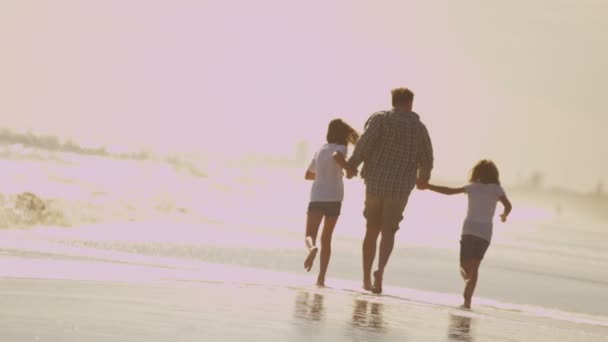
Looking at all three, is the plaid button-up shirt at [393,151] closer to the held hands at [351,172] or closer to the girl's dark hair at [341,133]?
the held hands at [351,172]

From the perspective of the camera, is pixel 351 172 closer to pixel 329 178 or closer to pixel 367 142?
pixel 367 142

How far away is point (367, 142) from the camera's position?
1170 centimetres

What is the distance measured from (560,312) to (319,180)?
286cm

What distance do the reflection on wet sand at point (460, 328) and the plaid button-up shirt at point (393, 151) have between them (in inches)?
66.9

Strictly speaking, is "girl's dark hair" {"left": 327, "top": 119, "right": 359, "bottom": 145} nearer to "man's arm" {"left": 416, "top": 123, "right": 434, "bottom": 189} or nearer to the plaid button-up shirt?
the plaid button-up shirt

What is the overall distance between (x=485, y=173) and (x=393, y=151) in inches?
35.1

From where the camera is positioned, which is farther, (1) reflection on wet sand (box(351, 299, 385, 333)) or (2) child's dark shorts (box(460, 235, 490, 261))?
(2) child's dark shorts (box(460, 235, 490, 261))

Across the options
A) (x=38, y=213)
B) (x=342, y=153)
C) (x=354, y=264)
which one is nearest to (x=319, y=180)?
(x=342, y=153)

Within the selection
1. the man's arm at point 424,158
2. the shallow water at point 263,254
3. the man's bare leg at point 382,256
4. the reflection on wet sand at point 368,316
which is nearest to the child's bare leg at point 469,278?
the shallow water at point 263,254

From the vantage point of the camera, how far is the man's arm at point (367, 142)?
11.7 metres

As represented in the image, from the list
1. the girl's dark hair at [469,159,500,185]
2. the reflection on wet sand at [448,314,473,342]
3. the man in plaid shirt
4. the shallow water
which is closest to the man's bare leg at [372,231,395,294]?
the man in plaid shirt

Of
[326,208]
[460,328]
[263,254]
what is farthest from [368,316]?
[263,254]

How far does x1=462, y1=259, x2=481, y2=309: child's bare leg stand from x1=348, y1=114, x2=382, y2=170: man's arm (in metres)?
1.38

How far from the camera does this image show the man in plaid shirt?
11680mm
